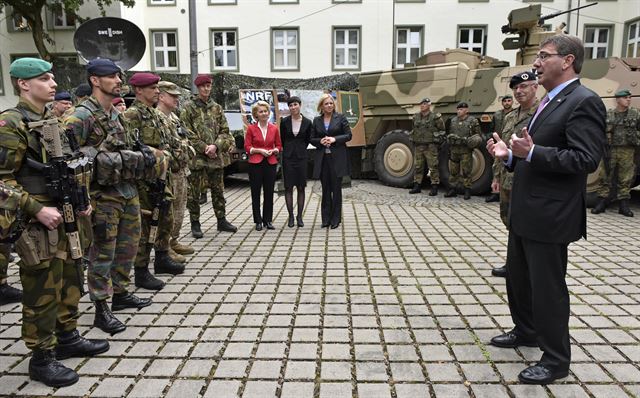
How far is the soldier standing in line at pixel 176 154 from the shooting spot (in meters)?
5.06

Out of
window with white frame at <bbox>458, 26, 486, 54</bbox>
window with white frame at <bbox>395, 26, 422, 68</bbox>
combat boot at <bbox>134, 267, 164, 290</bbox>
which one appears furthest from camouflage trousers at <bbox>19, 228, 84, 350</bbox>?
window with white frame at <bbox>458, 26, 486, 54</bbox>

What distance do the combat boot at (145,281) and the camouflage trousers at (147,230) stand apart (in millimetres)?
47

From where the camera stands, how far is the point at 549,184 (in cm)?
286

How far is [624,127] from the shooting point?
7.83m

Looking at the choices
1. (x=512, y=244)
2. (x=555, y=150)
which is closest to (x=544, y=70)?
(x=555, y=150)

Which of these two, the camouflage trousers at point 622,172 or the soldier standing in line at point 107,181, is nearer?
the soldier standing in line at point 107,181

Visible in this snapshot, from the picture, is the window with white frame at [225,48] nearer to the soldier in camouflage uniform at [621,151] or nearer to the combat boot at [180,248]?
the soldier in camouflage uniform at [621,151]

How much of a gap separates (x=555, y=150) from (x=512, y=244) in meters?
0.79

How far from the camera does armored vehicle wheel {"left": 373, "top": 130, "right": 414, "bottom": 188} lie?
10.6m

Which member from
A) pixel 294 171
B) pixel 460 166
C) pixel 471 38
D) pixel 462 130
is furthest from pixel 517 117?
pixel 471 38

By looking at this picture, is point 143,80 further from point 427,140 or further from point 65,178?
point 427,140

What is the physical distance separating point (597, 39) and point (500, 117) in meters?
17.1

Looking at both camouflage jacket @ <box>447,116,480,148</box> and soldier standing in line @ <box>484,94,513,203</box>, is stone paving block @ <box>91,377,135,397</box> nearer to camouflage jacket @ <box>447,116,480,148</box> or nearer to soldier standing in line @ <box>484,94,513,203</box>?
soldier standing in line @ <box>484,94,513,203</box>

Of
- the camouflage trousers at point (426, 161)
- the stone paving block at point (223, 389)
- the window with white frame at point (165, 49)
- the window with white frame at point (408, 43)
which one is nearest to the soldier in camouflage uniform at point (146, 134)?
the stone paving block at point (223, 389)
